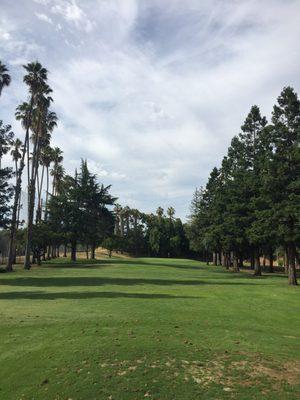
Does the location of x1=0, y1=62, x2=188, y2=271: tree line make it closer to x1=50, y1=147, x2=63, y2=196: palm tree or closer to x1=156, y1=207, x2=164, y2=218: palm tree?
x1=50, y1=147, x2=63, y2=196: palm tree

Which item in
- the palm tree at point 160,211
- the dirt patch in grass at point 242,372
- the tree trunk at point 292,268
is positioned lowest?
the dirt patch in grass at point 242,372

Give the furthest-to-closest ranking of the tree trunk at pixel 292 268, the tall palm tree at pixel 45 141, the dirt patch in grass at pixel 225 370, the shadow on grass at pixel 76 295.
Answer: the tall palm tree at pixel 45 141 < the tree trunk at pixel 292 268 < the shadow on grass at pixel 76 295 < the dirt patch in grass at pixel 225 370

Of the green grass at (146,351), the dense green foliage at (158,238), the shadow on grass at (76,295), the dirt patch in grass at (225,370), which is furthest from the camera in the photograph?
the dense green foliage at (158,238)

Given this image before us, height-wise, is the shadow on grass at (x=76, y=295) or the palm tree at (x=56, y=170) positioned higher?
the palm tree at (x=56, y=170)

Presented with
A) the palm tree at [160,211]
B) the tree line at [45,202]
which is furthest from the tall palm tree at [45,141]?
the palm tree at [160,211]

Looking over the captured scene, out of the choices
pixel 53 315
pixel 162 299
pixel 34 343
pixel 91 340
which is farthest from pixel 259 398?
pixel 162 299

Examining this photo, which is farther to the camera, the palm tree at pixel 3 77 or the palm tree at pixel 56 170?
the palm tree at pixel 56 170

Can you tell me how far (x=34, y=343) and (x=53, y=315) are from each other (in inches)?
158

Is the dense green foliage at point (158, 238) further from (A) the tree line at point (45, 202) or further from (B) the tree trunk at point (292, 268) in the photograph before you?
(B) the tree trunk at point (292, 268)

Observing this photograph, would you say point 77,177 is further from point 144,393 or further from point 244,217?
point 144,393

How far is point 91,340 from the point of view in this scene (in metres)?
11.6

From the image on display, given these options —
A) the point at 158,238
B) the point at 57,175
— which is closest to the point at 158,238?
the point at 158,238

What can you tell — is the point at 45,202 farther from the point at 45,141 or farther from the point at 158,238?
the point at 158,238

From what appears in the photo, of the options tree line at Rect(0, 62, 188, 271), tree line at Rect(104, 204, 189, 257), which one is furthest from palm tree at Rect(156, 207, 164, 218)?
tree line at Rect(0, 62, 188, 271)
